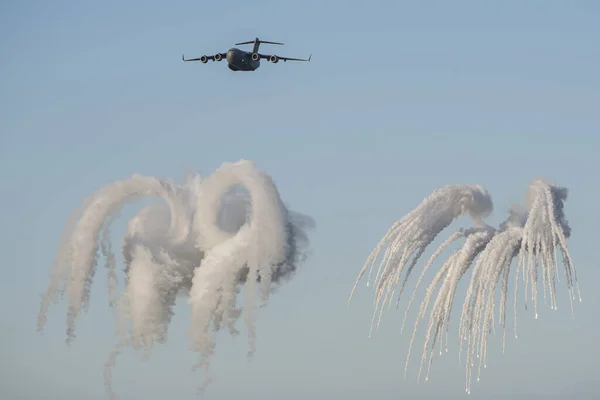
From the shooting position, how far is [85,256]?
6319 inches

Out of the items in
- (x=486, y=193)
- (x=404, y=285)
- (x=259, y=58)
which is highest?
(x=259, y=58)

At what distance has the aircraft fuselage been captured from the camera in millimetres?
157625

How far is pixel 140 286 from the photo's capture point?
525 ft

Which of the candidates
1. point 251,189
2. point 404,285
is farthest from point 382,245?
point 251,189

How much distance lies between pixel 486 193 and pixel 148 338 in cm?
4074

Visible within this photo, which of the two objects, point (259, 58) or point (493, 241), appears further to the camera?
point (259, 58)

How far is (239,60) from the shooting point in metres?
158

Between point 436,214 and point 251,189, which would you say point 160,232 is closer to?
point 251,189

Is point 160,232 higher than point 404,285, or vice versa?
point 160,232

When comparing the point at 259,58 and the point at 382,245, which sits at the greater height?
the point at 259,58

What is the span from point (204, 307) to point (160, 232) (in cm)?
885

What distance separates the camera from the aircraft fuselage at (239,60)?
517 ft

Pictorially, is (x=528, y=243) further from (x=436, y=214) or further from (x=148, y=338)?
(x=148, y=338)

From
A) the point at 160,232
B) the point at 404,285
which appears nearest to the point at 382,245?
the point at 404,285
